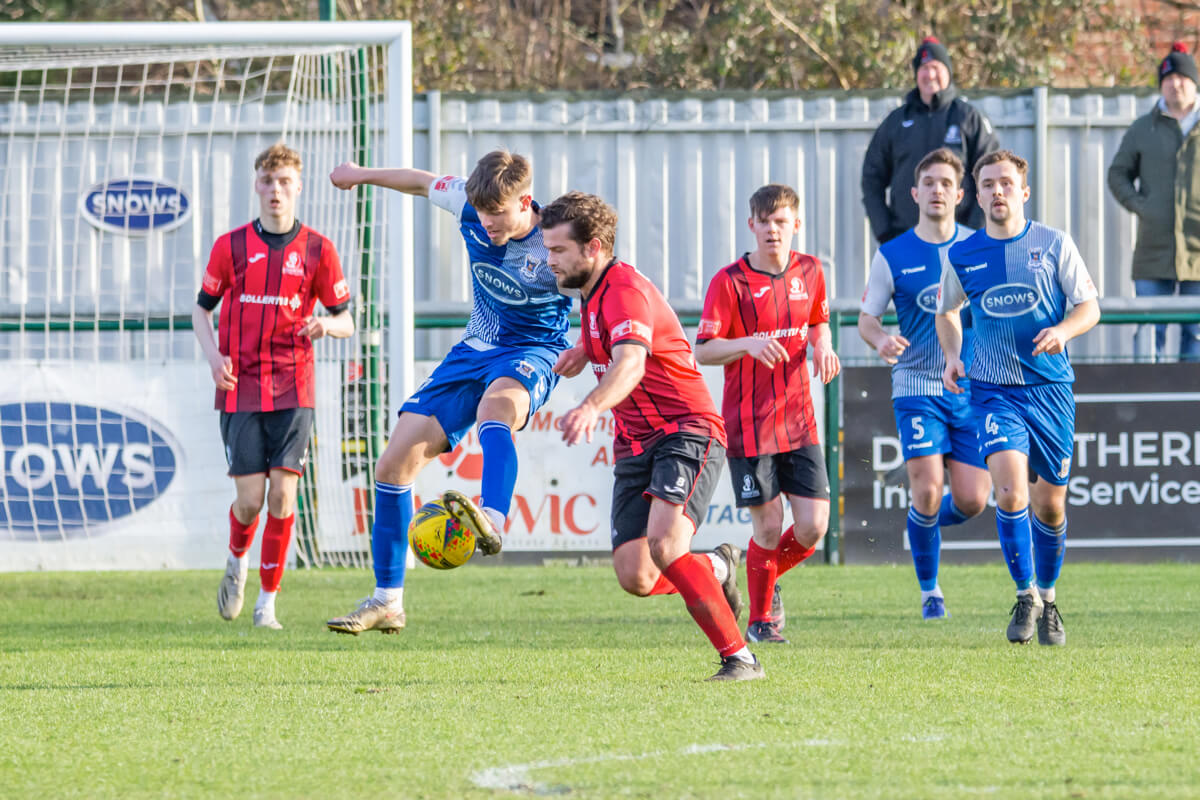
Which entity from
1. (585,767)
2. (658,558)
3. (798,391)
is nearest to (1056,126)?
(798,391)

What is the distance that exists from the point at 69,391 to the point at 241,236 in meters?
2.63

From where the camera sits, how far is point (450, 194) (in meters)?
6.17

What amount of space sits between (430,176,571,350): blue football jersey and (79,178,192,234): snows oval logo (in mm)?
6647

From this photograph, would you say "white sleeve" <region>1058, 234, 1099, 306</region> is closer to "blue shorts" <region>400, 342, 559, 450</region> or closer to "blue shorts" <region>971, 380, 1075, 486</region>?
"blue shorts" <region>971, 380, 1075, 486</region>

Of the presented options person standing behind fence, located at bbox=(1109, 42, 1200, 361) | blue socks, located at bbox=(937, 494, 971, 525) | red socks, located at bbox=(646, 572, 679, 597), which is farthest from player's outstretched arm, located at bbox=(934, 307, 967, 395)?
person standing behind fence, located at bbox=(1109, 42, 1200, 361)

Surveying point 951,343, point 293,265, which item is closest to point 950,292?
point 951,343

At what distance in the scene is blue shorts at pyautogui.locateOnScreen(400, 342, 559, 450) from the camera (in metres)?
6.13

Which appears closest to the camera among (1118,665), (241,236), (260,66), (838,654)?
(1118,665)

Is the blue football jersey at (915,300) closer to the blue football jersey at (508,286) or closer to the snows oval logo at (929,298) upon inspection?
the snows oval logo at (929,298)

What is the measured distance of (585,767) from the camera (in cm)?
379

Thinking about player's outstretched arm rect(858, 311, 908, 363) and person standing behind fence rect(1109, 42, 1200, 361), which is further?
person standing behind fence rect(1109, 42, 1200, 361)

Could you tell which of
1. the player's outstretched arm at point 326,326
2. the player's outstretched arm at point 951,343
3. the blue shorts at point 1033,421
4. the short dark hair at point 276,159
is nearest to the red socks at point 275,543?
the player's outstretched arm at point 326,326

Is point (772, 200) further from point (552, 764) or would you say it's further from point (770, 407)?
point (552, 764)

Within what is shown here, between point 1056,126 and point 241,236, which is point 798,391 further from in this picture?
point 1056,126
